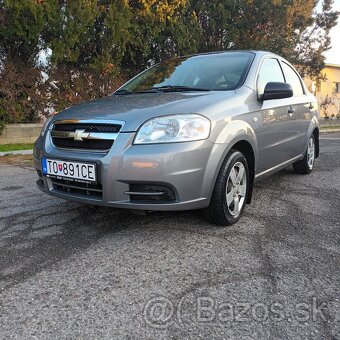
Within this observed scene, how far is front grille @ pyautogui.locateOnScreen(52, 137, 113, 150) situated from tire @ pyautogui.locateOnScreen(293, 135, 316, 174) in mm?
3279

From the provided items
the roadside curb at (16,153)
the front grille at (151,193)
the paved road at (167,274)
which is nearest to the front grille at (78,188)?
the front grille at (151,193)

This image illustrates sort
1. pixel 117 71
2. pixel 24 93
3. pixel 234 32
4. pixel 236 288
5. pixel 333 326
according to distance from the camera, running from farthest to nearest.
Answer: pixel 234 32 < pixel 117 71 < pixel 24 93 < pixel 236 288 < pixel 333 326

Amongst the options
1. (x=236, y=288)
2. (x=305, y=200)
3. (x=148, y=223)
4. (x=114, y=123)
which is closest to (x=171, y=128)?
(x=114, y=123)

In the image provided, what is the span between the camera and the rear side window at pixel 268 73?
12.0 ft

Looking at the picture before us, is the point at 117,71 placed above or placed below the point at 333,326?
above

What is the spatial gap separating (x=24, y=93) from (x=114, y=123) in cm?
672

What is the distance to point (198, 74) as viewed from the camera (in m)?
3.77

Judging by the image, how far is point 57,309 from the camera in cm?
200

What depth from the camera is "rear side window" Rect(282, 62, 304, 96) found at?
457 cm

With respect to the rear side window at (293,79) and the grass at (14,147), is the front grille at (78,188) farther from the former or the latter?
the grass at (14,147)

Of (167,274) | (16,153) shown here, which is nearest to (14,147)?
(16,153)

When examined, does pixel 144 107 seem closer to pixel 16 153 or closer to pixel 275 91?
pixel 275 91

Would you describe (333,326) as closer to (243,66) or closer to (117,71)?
(243,66)

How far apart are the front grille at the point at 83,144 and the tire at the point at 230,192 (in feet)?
2.91
